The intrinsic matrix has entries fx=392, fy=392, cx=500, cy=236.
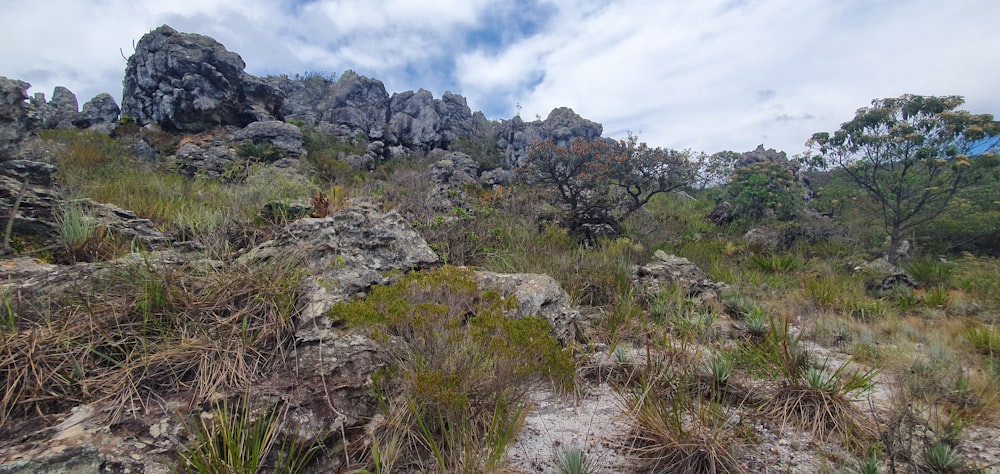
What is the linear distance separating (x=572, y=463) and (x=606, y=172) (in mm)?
10766

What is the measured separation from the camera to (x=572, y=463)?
1.97 m

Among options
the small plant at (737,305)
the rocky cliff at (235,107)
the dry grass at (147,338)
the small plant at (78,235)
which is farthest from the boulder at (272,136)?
the small plant at (737,305)

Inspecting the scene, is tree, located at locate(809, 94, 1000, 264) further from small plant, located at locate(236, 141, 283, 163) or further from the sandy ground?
small plant, located at locate(236, 141, 283, 163)

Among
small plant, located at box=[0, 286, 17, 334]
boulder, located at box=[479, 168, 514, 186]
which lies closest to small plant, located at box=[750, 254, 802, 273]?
small plant, located at box=[0, 286, 17, 334]

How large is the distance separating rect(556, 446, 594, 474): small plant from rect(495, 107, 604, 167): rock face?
1225 inches

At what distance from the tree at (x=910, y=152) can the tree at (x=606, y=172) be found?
13.9 ft

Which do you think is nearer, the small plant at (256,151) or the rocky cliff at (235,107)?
the small plant at (256,151)

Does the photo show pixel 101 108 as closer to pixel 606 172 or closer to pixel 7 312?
pixel 606 172

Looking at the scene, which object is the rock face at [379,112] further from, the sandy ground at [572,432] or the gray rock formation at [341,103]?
the sandy ground at [572,432]

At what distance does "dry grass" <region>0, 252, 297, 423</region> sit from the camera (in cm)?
188

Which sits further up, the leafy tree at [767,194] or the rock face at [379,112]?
the rock face at [379,112]

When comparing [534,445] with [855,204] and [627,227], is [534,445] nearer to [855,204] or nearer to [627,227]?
[627,227]

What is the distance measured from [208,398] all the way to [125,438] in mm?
315

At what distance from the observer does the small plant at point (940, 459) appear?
6.62ft
